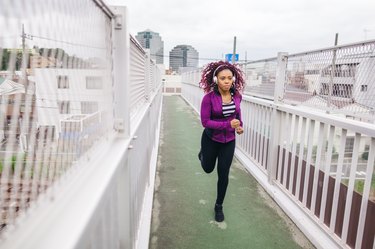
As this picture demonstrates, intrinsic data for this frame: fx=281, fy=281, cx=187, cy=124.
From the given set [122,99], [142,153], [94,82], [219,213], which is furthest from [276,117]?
[94,82]

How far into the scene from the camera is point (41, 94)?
0.71 m

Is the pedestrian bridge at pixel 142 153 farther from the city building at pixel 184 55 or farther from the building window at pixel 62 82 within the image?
the city building at pixel 184 55

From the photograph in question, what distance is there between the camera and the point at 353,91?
2.30 m

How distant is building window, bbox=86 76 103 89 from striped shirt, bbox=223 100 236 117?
1632mm

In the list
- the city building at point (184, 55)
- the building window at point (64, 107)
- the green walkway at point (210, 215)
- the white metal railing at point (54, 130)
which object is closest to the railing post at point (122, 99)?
the white metal railing at point (54, 130)

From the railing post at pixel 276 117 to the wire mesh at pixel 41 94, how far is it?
2.88 meters

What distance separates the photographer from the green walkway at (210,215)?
2563mm

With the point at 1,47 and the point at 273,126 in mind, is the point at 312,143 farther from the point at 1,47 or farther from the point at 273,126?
the point at 1,47

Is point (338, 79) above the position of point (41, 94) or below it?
above

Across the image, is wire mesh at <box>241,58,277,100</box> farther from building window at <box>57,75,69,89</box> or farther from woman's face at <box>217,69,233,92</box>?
building window at <box>57,75,69,89</box>

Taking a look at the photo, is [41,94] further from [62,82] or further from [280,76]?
[280,76]

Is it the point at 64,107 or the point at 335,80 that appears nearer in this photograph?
the point at 64,107

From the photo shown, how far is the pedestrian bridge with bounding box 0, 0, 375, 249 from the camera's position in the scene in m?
0.67

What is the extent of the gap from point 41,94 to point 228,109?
223 centimetres
